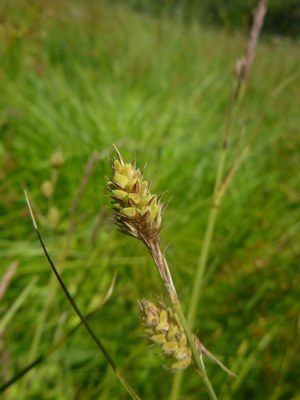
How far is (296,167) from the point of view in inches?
84.7

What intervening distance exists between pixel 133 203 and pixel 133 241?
1340 millimetres

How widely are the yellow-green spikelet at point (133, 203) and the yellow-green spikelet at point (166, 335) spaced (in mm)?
75

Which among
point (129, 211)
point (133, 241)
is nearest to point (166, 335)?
point (129, 211)

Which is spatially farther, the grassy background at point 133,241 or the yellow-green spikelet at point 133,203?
the grassy background at point 133,241

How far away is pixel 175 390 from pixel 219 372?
0.73 metres

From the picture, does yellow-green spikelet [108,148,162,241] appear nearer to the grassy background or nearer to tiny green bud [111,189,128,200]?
tiny green bud [111,189,128,200]

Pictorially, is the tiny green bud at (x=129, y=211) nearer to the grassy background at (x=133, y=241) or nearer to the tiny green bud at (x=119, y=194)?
the tiny green bud at (x=119, y=194)

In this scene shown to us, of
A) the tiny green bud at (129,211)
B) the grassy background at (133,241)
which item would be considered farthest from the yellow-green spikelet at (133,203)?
the grassy background at (133,241)

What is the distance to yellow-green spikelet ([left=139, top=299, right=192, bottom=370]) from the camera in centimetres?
32

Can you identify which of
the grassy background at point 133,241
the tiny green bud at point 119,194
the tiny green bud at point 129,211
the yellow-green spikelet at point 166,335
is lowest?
the grassy background at point 133,241

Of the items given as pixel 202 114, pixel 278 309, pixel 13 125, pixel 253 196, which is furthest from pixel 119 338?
pixel 202 114

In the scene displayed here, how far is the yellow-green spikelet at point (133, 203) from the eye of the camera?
261 millimetres

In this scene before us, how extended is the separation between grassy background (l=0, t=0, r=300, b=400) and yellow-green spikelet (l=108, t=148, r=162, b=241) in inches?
6.2

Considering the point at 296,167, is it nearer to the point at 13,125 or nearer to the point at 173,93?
the point at 173,93
